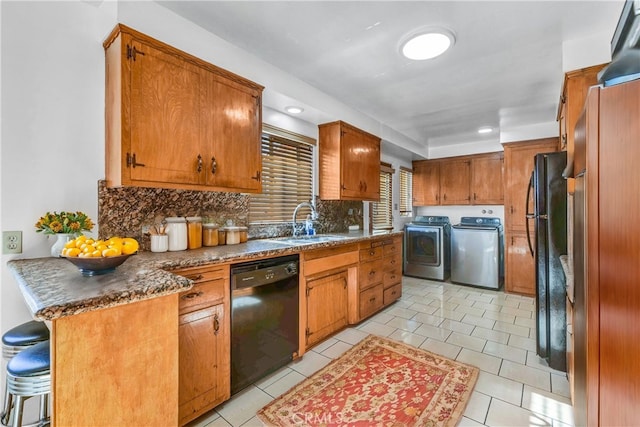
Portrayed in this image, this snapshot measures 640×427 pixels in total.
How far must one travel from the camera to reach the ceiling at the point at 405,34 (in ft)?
5.95

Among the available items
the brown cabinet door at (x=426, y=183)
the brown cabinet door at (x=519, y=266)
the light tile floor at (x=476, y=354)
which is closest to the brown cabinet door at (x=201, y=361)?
the light tile floor at (x=476, y=354)

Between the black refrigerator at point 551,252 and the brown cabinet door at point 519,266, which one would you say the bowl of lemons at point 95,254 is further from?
the brown cabinet door at point 519,266

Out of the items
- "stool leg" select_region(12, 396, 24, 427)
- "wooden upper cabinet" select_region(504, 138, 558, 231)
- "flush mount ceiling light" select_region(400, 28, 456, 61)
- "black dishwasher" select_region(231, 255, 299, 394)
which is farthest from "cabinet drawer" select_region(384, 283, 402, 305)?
"stool leg" select_region(12, 396, 24, 427)

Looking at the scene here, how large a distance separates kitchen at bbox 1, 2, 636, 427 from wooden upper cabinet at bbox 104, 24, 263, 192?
0.11 meters

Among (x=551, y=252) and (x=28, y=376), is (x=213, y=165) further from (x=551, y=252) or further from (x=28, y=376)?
(x=551, y=252)

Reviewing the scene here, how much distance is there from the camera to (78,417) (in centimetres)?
94

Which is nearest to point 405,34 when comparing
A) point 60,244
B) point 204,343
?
point 204,343

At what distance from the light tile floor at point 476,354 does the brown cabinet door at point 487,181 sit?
5.43 feet

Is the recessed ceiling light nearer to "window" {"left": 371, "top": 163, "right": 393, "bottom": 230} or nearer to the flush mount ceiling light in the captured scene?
the flush mount ceiling light

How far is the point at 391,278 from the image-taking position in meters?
3.62

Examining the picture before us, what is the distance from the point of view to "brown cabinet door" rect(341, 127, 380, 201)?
3.39 meters

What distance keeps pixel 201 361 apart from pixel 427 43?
264cm

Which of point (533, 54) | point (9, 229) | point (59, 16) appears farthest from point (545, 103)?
point (9, 229)

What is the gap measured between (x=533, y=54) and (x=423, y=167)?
10.9ft
